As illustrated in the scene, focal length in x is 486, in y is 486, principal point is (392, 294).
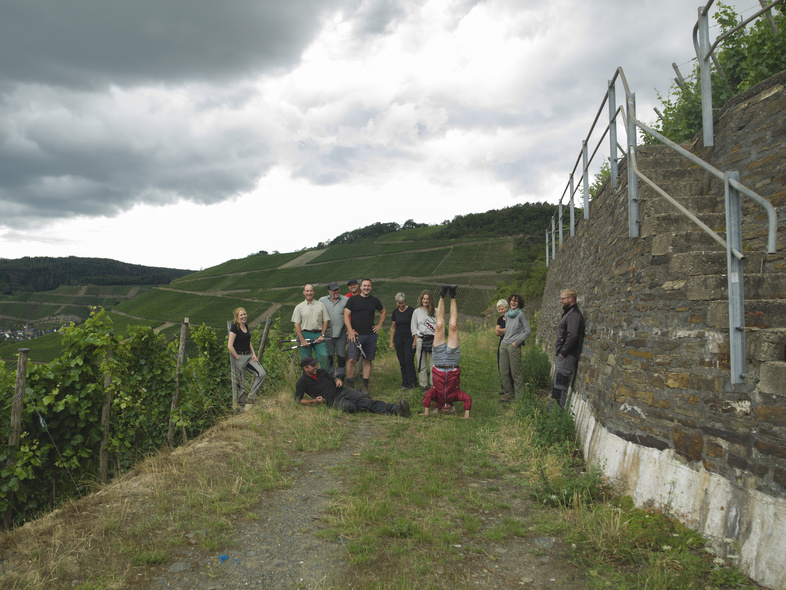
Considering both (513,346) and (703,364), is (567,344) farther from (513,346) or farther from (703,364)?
(703,364)

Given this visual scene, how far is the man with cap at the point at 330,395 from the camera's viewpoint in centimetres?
683

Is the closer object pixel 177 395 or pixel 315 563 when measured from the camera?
pixel 315 563

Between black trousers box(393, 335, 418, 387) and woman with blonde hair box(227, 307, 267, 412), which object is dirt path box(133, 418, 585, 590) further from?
black trousers box(393, 335, 418, 387)

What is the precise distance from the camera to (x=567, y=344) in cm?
597

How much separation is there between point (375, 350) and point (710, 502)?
508cm

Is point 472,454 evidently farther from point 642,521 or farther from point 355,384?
point 355,384

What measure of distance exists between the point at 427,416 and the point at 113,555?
4060 mm

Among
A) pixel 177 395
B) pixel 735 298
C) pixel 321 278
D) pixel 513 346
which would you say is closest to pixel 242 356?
pixel 177 395

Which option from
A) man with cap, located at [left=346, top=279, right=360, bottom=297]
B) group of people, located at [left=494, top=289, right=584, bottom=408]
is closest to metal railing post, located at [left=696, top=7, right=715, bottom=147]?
group of people, located at [left=494, top=289, right=584, bottom=408]

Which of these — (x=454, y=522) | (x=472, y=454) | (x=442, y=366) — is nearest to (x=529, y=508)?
(x=454, y=522)

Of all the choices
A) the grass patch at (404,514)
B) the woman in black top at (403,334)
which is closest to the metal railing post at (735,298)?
the grass patch at (404,514)

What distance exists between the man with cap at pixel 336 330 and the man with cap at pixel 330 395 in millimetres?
615

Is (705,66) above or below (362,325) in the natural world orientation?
above

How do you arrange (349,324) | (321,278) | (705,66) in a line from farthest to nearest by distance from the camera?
(321,278), (349,324), (705,66)
